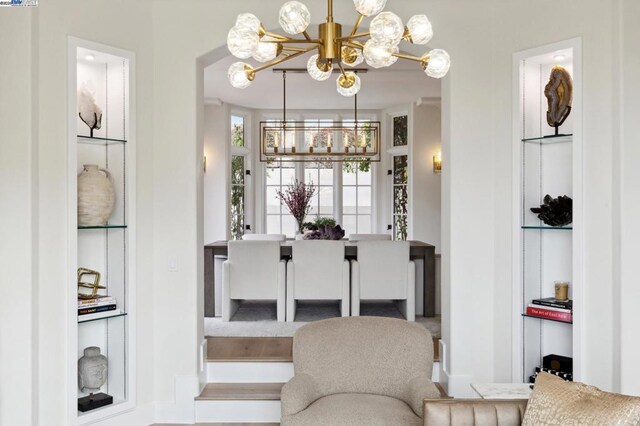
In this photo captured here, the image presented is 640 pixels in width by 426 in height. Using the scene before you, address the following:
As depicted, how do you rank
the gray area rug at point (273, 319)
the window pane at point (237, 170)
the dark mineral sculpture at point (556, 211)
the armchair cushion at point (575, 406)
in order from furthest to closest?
the window pane at point (237, 170) < the gray area rug at point (273, 319) < the dark mineral sculpture at point (556, 211) < the armchair cushion at point (575, 406)

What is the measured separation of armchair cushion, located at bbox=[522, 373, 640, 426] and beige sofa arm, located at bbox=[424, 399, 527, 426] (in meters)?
0.11

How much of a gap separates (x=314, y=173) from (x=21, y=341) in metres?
6.42

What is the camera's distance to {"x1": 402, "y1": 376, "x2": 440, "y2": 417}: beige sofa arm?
2.77 metres

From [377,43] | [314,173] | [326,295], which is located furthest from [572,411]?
[314,173]

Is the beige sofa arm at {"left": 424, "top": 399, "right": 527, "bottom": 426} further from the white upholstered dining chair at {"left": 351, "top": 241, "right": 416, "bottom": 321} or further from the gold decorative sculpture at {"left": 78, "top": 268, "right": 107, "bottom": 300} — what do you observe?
the white upholstered dining chair at {"left": 351, "top": 241, "right": 416, "bottom": 321}

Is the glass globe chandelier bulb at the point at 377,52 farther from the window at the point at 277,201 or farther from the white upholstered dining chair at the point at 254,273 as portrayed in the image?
the window at the point at 277,201

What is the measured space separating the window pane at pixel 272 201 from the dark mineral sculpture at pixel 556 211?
5.84 meters

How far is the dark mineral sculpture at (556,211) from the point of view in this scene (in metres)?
3.38

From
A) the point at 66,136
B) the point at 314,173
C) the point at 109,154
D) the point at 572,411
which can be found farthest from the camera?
the point at 314,173

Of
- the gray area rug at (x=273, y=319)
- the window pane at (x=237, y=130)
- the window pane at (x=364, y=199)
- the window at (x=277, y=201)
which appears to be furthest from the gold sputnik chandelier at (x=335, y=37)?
Answer: the window pane at (x=364, y=199)

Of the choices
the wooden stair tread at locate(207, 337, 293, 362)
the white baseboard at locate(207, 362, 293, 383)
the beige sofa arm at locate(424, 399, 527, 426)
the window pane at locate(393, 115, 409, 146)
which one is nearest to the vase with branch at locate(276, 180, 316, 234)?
the window pane at locate(393, 115, 409, 146)

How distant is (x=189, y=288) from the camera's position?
380cm

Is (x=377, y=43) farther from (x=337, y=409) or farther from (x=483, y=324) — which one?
(x=483, y=324)

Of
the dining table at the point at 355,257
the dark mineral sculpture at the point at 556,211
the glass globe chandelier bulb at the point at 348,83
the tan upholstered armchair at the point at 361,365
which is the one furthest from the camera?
the dining table at the point at 355,257
